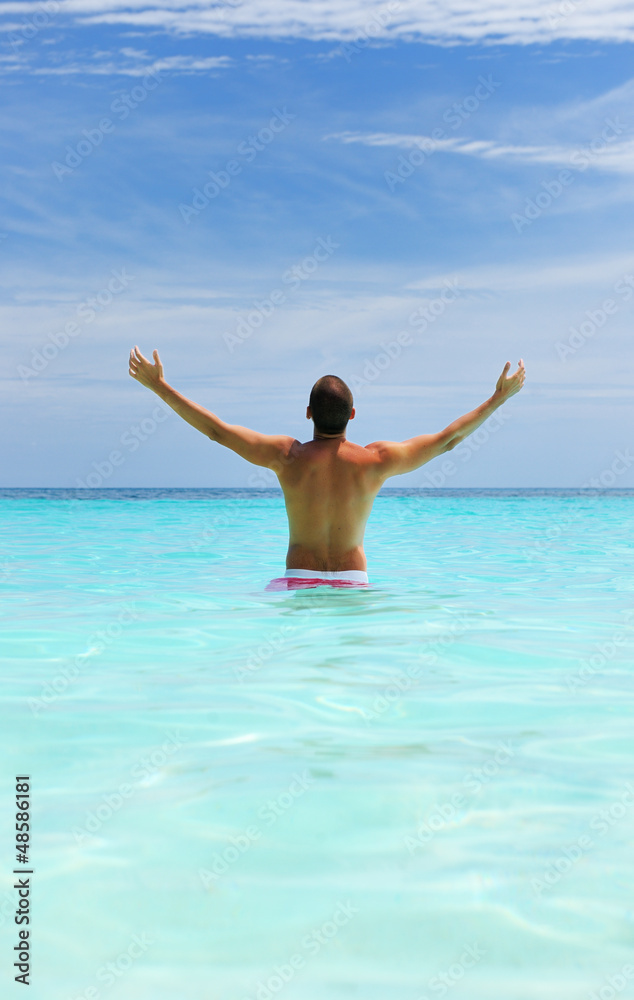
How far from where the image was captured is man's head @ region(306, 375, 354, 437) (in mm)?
5070

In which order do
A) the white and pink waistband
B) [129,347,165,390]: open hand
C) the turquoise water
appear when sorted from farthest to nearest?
the white and pink waistband
[129,347,165,390]: open hand
the turquoise water

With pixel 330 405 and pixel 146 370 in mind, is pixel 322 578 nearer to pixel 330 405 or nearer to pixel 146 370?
pixel 330 405

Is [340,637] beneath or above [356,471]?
beneath

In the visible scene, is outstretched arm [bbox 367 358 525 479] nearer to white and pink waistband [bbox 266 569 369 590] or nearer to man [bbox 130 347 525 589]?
man [bbox 130 347 525 589]

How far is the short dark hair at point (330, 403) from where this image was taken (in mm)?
5070

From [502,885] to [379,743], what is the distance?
87cm

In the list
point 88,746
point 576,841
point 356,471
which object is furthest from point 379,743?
point 356,471

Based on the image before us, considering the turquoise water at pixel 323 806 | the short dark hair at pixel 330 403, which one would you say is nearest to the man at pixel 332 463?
the short dark hair at pixel 330 403

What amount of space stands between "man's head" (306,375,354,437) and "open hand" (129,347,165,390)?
0.96m

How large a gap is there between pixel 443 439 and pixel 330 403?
75 cm

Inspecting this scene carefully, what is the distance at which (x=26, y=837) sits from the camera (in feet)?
6.81

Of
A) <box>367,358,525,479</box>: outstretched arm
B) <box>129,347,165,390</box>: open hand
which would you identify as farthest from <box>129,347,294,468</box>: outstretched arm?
<box>367,358,525,479</box>: outstretched arm

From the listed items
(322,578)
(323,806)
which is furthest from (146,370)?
(323,806)

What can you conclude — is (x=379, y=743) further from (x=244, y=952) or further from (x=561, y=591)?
(x=561, y=591)
